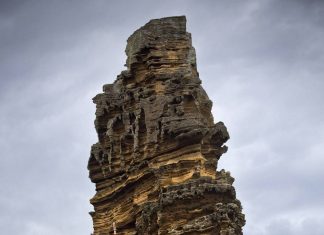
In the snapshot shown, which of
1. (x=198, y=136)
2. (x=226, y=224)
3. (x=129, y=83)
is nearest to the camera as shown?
(x=226, y=224)

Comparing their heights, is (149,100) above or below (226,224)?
above

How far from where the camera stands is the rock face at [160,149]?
119 feet

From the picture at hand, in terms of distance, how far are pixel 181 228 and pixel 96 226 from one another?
7.63 m

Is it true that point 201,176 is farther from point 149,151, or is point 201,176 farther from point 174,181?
point 149,151

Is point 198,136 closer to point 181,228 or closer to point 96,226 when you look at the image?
point 181,228

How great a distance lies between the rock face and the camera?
36.4 m

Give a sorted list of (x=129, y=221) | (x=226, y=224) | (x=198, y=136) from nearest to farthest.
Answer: (x=226, y=224) < (x=198, y=136) < (x=129, y=221)

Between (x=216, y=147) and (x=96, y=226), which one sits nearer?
(x=216, y=147)

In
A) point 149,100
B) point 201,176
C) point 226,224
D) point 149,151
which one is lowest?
point 226,224

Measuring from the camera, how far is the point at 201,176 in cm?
3706

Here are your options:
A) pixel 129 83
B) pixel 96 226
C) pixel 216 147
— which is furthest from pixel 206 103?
pixel 96 226

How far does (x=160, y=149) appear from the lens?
39.2 meters

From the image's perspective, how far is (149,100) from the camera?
40.8 m

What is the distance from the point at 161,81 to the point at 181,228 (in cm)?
845
